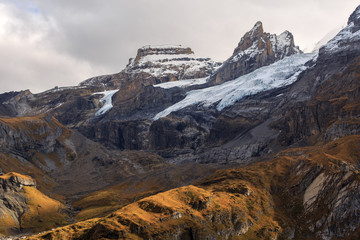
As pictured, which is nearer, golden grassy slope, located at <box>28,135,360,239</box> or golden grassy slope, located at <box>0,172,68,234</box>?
golden grassy slope, located at <box>28,135,360,239</box>

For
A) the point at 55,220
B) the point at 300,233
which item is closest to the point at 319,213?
the point at 300,233

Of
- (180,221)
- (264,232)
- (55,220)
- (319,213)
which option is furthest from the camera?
(55,220)

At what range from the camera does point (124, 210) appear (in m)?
126

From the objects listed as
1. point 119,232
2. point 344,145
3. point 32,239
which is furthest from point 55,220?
point 344,145

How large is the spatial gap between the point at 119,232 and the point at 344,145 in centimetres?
10694

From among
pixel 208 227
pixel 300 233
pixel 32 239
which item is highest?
pixel 32 239

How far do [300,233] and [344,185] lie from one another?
2355 centimetres

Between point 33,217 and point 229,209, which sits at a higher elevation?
point 33,217

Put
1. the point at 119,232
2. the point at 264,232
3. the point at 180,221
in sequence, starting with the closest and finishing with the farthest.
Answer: the point at 119,232 < the point at 180,221 < the point at 264,232

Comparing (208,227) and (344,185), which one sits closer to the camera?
(208,227)

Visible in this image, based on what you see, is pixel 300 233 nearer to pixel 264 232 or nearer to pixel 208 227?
pixel 264 232

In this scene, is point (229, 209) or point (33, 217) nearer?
point (229, 209)

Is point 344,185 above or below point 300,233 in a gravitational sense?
above

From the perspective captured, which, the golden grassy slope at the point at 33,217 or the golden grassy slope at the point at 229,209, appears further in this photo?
the golden grassy slope at the point at 33,217
